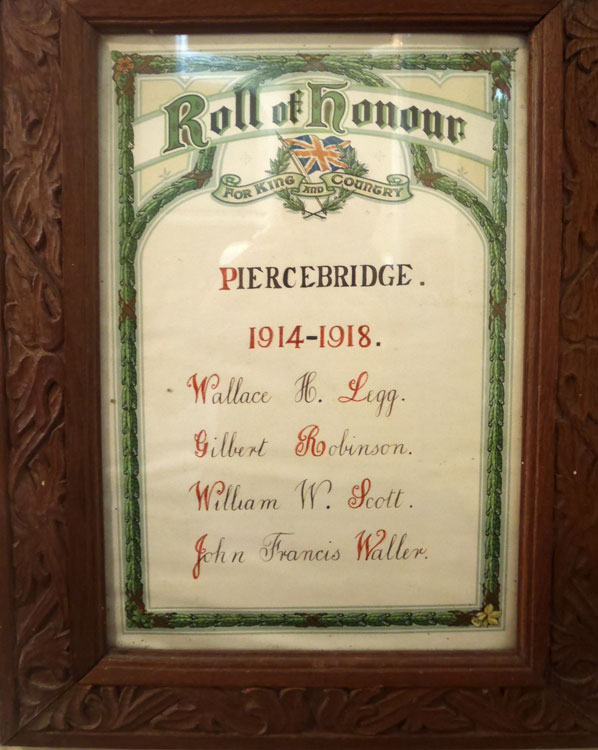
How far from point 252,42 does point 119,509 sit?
531 millimetres

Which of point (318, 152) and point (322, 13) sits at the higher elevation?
point (322, 13)

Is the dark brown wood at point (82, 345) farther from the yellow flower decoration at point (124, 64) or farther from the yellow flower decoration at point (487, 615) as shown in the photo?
the yellow flower decoration at point (487, 615)

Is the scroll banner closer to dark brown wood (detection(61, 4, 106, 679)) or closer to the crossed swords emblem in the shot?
the crossed swords emblem

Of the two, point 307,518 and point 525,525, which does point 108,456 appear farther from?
point 525,525

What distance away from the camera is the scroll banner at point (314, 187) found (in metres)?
0.67

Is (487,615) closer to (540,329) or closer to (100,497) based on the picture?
(540,329)

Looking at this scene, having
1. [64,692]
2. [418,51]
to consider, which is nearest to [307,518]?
[64,692]

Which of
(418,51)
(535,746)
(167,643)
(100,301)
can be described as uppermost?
(418,51)

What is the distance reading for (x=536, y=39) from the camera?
647mm

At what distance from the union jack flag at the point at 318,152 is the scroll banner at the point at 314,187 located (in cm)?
1

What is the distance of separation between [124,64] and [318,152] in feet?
0.75

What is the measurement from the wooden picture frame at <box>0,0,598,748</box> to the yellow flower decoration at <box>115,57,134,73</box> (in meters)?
0.03

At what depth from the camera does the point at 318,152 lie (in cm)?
67

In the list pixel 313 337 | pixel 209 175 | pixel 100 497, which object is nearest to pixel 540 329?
pixel 313 337
